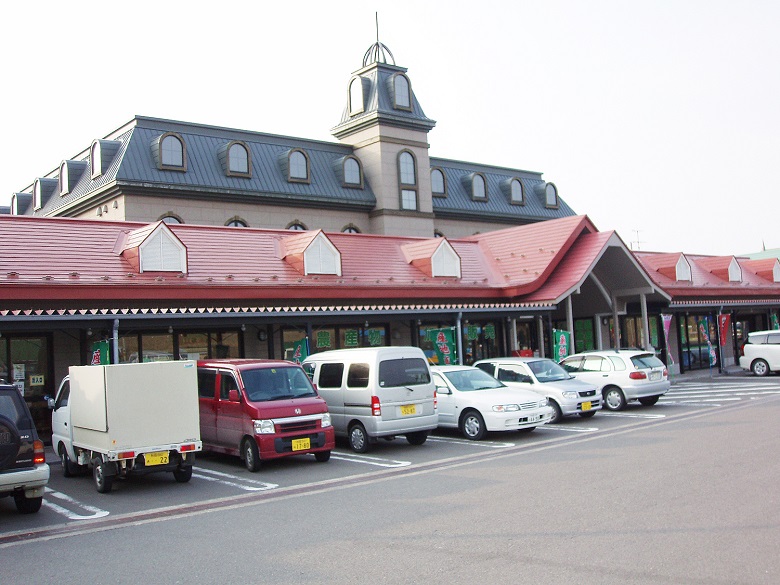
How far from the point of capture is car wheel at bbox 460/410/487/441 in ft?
51.0

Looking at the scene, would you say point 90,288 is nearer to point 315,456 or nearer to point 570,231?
point 315,456

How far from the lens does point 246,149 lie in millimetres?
34250

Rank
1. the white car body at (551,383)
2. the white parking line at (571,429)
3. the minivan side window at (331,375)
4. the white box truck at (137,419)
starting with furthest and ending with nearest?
1. the white car body at (551,383)
2. the white parking line at (571,429)
3. the minivan side window at (331,375)
4. the white box truck at (137,419)

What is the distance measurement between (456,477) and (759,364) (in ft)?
70.9

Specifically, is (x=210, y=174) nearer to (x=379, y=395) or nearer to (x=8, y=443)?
(x=379, y=395)

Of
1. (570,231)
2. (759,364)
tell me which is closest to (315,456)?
(570,231)

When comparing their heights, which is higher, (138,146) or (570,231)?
(138,146)

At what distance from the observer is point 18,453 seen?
941 cm

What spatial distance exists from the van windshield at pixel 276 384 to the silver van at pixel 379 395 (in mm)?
1140

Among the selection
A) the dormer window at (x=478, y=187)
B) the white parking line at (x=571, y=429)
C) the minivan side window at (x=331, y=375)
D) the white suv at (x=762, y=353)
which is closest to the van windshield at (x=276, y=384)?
the minivan side window at (x=331, y=375)

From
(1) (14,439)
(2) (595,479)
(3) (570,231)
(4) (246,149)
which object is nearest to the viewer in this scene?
(1) (14,439)

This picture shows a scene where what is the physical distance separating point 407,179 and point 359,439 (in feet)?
85.0

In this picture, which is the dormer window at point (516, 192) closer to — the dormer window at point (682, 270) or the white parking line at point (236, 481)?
the dormer window at point (682, 270)

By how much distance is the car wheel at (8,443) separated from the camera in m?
9.28
